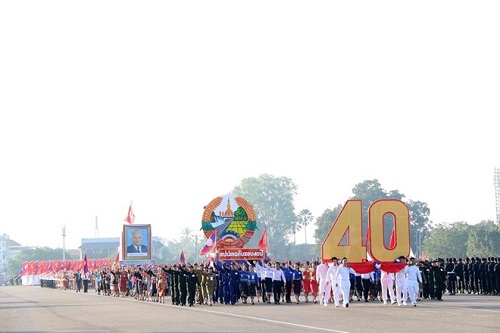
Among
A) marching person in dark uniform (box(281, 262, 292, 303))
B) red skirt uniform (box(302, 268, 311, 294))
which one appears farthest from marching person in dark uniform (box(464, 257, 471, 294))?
marching person in dark uniform (box(281, 262, 292, 303))

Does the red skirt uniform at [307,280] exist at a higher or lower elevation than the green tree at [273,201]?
lower

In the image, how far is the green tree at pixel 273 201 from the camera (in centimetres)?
14946

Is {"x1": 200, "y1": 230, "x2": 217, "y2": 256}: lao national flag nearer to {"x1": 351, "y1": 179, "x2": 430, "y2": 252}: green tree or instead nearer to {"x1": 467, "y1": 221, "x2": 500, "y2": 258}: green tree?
{"x1": 467, "y1": 221, "x2": 500, "y2": 258}: green tree

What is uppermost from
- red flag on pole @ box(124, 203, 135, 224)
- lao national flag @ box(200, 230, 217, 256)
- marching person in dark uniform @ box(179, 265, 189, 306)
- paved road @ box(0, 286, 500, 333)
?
red flag on pole @ box(124, 203, 135, 224)

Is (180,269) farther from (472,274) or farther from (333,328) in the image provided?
(333,328)

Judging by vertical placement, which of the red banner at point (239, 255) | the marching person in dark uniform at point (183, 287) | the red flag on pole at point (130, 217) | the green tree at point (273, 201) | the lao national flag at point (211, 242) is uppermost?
the green tree at point (273, 201)

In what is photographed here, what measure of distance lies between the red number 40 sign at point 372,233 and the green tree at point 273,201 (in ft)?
A: 364

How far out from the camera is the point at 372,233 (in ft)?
110

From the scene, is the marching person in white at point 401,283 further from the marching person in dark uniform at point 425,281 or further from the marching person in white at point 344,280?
the marching person in dark uniform at point 425,281

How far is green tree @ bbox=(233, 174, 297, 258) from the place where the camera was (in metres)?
149

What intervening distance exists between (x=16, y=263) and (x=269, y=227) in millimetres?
58939

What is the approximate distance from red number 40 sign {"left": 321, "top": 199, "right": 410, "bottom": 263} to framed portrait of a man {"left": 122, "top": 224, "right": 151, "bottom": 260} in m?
31.0

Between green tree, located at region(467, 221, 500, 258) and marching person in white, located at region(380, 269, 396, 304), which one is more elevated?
green tree, located at region(467, 221, 500, 258)

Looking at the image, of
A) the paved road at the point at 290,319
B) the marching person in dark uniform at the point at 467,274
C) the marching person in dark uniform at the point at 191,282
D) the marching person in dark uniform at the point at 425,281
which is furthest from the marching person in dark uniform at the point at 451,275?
the marching person in dark uniform at the point at 191,282
